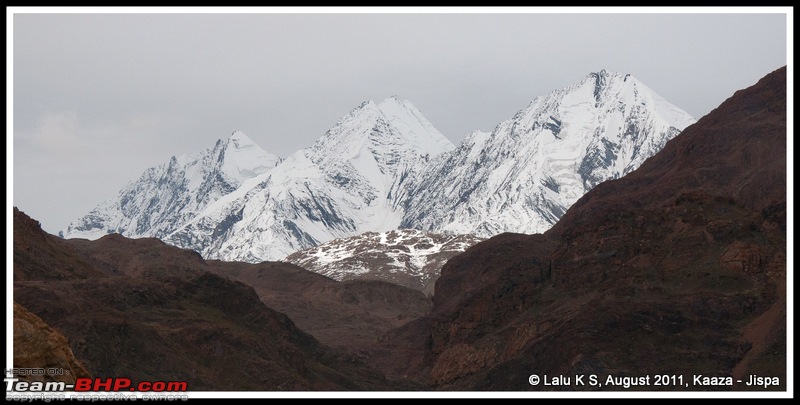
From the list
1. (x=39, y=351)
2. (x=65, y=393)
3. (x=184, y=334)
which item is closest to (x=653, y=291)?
(x=184, y=334)

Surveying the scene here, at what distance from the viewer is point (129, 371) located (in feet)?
300

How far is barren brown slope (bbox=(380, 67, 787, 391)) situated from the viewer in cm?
9950

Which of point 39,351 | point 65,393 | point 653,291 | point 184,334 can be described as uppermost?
point 653,291

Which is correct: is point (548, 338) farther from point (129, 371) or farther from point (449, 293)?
point (449, 293)

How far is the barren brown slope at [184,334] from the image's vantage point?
93.3 meters

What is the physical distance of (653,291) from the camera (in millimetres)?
111438

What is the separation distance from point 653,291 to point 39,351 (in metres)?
82.5

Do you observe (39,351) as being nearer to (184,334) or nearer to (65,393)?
(65,393)

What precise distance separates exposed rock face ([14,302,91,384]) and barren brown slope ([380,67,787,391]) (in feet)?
205

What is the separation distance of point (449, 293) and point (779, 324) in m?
83.3

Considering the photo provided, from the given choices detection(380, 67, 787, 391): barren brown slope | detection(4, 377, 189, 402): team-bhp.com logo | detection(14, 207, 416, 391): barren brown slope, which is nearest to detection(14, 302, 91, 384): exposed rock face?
detection(4, 377, 189, 402): team-bhp.com logo

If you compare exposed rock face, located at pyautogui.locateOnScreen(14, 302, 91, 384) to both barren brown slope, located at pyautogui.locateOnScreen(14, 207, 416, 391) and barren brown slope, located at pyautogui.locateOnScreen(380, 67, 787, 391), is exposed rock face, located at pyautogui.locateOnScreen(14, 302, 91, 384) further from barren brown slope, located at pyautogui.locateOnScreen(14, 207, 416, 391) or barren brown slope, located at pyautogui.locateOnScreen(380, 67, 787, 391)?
barren brown slope, located at pyautogui.locateOnScreen(380, 67, 787, 391)

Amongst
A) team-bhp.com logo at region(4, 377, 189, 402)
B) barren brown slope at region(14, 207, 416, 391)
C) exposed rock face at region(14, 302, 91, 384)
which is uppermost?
barren brown slope at region(14, 207, 416, 391)

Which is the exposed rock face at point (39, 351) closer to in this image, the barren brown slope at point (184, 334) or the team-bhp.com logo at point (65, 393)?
the team-bhp.com logo at point (65, 393)
